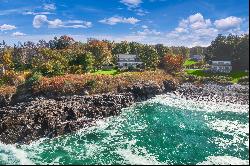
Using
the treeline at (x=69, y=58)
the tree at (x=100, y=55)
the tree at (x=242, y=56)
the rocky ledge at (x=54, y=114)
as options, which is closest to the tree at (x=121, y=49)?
the treeline at (x=69, y=58)

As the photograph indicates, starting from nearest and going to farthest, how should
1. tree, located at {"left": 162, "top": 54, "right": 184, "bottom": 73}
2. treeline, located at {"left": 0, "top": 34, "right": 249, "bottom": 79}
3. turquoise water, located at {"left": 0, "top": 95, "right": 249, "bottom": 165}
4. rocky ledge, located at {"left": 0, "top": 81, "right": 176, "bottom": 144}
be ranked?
1. turquoise water, located at {"left": 0, "top": 95, "right": 249, "bottom": 165}
2. rocky ledge, located at {"left": 0, "top": 81, "right": 176, "bottom": 144}
3. treeline, located at {"left": 0, "top": 34, "right": 249, "bottom": 79}
4. tree, located at {"left": 162, "top": 54, "right": 184, "bottom": 73}

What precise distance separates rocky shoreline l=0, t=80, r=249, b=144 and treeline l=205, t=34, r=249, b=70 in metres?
33.4

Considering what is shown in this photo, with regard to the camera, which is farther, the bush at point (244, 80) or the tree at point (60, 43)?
the tree at point (60, 43)

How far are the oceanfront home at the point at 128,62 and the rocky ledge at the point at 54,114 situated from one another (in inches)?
1465

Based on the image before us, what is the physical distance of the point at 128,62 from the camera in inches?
5005

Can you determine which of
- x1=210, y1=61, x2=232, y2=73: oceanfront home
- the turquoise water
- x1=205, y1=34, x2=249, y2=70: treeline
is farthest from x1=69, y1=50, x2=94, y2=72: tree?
x1=205, y1=34, x2=249, y2=70: treeline

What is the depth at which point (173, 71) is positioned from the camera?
12344 cm

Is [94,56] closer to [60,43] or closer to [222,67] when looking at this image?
[60,43]

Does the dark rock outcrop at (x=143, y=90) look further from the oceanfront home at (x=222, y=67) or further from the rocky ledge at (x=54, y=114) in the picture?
the oceanfront home at (x=222, y=67)

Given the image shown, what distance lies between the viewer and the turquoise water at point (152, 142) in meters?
45.7

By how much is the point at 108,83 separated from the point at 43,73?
19.0m

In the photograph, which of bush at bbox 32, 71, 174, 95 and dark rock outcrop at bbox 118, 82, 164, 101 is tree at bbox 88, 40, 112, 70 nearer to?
bush at bbox 32, 71, 174, 95

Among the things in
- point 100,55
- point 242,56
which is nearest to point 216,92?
point 242,56

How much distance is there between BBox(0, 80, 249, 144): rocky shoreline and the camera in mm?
57188
